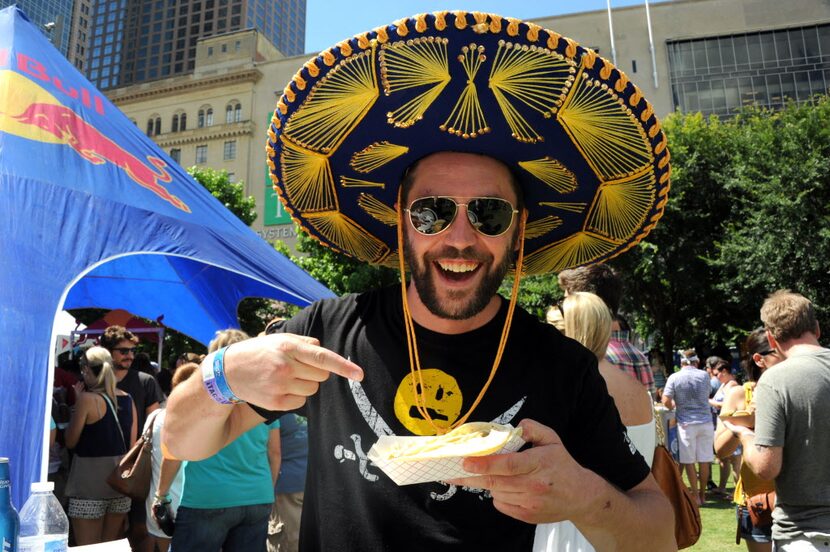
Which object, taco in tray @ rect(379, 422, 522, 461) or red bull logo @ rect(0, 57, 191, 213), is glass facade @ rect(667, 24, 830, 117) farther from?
taco in tray @ rect(379, 422, 522, 461)

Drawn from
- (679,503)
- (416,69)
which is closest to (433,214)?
(416,69)

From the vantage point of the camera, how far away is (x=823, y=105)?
18.8 meters

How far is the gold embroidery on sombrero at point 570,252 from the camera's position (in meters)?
2.24

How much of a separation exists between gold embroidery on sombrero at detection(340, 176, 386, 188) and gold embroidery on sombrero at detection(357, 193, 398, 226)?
2.0 inches

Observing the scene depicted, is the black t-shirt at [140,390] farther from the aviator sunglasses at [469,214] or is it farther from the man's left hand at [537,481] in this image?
the man's left hand at [537,481]

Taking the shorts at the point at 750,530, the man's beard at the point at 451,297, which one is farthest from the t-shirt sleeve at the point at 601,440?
the shorts at the point at 750,530

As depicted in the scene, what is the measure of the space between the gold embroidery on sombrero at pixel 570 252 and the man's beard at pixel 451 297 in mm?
585

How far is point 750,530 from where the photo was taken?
3.60 metres

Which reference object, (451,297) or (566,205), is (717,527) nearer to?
(566,205)

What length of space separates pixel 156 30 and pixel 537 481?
414ft

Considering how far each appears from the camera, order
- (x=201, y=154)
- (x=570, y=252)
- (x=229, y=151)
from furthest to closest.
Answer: (x=201, y=154)
(x=229, y=151)
(x=570, y=252)

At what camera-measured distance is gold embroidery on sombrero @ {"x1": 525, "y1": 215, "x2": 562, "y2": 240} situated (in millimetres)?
2186

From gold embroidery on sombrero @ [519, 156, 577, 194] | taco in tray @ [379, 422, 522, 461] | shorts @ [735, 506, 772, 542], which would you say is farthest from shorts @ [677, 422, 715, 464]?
taco in tray @ [379, 422, 522, 461]

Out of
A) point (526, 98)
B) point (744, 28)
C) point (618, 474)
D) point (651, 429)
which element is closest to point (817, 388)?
point (651, 429)
